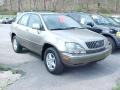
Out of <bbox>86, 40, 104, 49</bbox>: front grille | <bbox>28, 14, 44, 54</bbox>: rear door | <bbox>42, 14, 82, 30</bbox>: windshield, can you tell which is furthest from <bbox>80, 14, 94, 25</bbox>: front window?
<bbox>86, 40, 104, 49</bbox>: front grille

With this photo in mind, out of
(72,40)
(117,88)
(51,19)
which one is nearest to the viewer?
(117,88)

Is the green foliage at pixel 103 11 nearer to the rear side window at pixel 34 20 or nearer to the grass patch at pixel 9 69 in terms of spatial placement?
the rear side window at pixel 34 20

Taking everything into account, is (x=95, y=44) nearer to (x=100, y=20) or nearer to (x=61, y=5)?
(x=100, y=20)

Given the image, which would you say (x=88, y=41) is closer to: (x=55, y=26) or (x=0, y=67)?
(x=55, y=26)

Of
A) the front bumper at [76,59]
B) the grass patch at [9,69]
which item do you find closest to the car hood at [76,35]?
the front bumper at [76,59]

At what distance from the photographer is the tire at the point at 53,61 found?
19.6 ft

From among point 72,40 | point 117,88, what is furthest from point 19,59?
point 117,88

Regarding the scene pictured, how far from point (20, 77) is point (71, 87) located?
1.47 m

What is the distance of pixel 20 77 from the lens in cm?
600

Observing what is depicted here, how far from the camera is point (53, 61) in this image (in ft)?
20.5

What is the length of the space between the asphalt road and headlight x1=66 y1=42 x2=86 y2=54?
28.6 inches

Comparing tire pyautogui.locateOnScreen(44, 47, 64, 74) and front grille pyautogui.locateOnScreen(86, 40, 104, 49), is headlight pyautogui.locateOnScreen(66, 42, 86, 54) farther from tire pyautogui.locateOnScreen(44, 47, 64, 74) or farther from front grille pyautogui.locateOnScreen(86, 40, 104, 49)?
tire pyautogui.locateOnScreen(44, 47, 64, 74)

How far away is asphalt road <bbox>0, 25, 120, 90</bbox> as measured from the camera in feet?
17.7

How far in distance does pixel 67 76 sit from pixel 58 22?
183 centimetres
